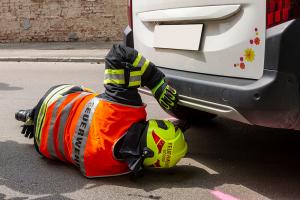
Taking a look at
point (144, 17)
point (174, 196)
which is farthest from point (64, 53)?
point (174, 196)

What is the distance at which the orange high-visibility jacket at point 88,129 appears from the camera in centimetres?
364

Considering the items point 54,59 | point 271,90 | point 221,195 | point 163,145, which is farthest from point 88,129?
point 54,59

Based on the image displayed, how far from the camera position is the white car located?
2.85m

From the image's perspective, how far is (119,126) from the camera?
3.66 m

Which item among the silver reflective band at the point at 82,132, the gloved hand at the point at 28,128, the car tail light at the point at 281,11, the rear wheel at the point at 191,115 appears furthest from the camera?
the rear wheel at the point at 191,115

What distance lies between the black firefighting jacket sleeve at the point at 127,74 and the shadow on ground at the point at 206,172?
0.66 meters

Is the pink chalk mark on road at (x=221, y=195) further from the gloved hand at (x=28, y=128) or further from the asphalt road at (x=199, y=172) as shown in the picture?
the gloved hand at (x=28, y=128)

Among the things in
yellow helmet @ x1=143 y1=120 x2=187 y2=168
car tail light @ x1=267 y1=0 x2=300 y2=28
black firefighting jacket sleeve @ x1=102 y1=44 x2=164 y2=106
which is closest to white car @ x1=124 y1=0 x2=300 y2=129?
car tail light @ x1=267 y1=0 x2=300 y2=28

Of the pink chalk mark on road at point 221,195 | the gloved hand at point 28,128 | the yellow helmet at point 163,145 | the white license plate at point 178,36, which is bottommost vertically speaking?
the pink chalk mark on road at point 221,195

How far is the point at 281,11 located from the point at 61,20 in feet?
45.1

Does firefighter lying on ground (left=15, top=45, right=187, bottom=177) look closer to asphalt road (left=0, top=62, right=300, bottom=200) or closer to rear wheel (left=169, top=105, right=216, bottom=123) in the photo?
asphalt road (left=0, top=62, right=300, bottom=200)

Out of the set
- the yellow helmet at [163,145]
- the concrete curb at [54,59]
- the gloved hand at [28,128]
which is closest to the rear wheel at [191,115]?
the yellow helmet at [163,145]

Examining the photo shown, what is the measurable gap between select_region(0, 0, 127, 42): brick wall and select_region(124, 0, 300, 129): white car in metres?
11.7

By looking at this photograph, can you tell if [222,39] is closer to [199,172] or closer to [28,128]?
[199,172]
